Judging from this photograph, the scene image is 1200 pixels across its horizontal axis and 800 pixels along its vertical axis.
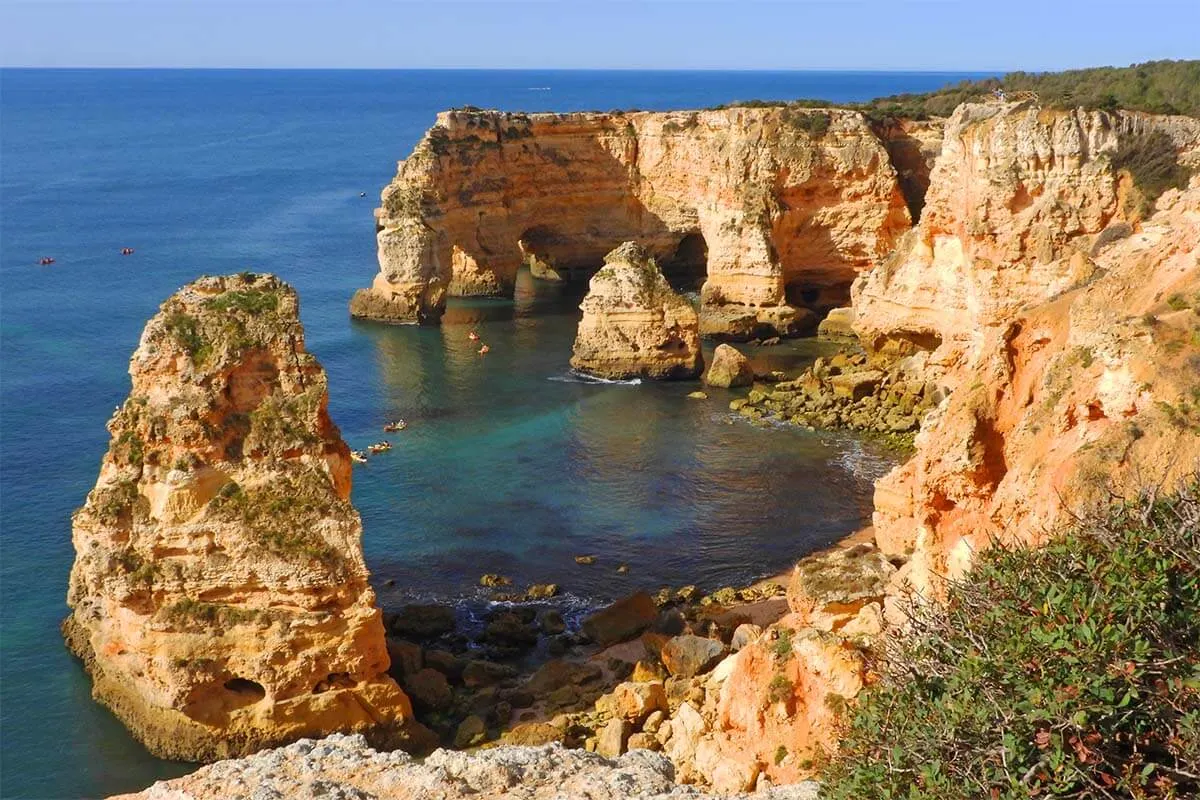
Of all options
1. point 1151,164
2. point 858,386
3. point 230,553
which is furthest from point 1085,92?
point 230,553

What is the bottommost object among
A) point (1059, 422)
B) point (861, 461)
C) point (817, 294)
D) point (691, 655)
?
point (861, 461)

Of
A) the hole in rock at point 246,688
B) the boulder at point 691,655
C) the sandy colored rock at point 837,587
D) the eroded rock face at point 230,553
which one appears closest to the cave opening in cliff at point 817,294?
the boulder at point 691,655

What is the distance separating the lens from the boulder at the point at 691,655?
2706 cm

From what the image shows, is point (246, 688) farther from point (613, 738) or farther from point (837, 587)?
Answer: point (837, 587)

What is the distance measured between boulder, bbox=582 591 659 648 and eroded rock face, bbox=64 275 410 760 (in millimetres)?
6282

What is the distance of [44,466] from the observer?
42.1m

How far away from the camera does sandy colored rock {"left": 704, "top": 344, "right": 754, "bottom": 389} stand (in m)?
53.2

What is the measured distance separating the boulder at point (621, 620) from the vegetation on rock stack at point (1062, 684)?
56.9 feet

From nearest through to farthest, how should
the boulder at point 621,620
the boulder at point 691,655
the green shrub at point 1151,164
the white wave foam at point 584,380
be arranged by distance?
the boulder at point 691,655 < the boulder at point 621,620 < the green shrub at point 1151,164 < the white wave foam at point 584,380

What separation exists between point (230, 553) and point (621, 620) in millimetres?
10512

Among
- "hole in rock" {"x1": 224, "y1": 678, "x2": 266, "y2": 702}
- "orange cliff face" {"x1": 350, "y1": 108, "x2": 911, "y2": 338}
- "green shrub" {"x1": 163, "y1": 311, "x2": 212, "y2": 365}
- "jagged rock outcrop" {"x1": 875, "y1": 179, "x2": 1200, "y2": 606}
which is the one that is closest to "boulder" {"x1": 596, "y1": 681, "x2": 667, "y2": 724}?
"jagged rock outcrop" {"x1": 875, "y1": 179, "x2": 1200, "y2": 606}

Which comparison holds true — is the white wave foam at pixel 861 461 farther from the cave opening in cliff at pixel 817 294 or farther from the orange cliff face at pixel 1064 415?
the cave opening in cliff at pixel 817 294

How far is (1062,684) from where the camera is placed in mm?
10945

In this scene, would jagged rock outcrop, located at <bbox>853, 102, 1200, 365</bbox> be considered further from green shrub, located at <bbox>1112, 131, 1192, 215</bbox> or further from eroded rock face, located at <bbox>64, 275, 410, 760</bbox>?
eroded rock face, located at <bbox>64, 275, 410, 760</bbox>
